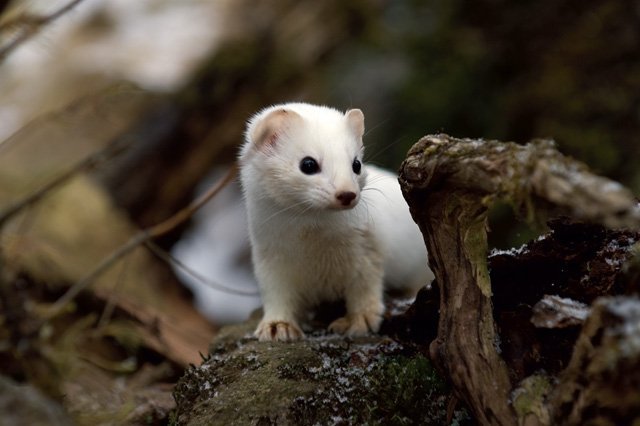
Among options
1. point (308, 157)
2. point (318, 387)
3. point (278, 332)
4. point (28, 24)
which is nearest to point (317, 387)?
point (318, 387)

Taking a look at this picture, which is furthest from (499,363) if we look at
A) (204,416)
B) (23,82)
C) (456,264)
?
(23,82)

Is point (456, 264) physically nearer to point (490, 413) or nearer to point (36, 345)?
point (490, 413)

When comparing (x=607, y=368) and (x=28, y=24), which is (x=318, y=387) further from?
(x=28, y=24)

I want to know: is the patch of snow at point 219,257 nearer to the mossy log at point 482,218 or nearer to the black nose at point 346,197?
the black nose at point 346,197

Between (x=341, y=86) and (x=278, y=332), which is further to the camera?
(x=341, y=86)

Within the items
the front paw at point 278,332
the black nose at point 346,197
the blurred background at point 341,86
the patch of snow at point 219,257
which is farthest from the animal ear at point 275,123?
the patch of snow at point 219,257

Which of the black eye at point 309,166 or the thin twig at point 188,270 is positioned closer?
the black eye at point 309,166
